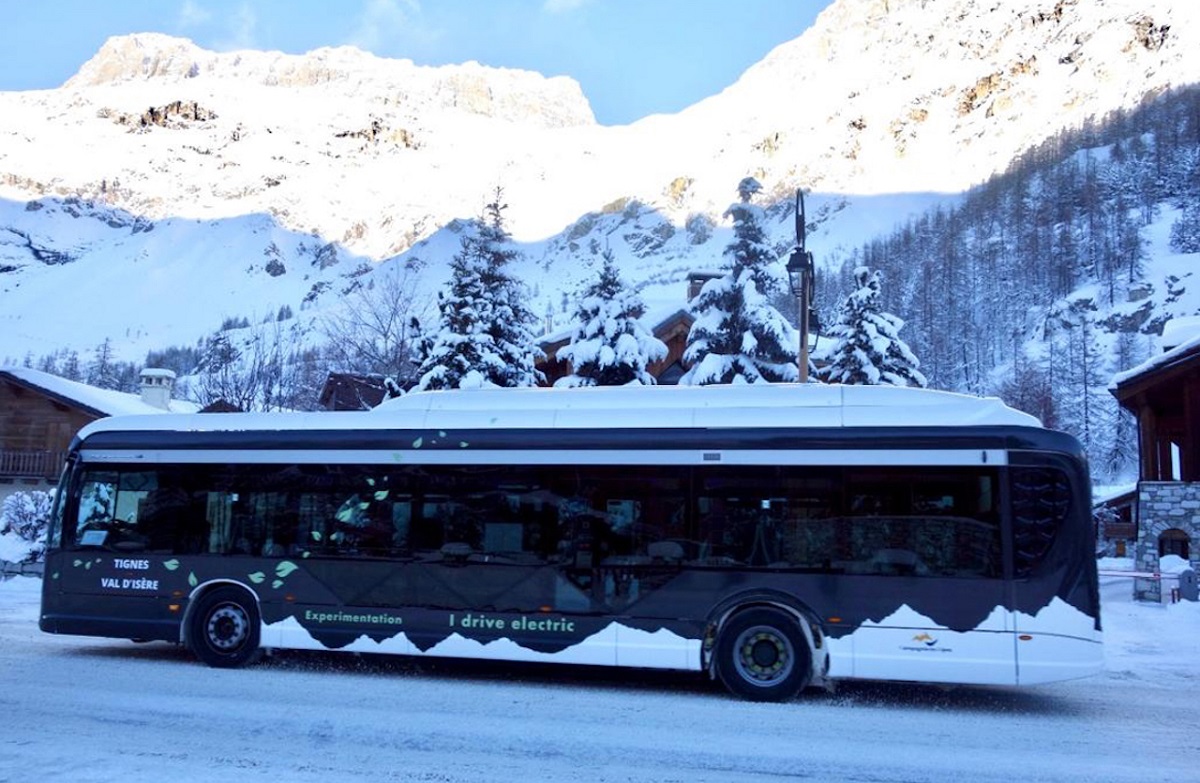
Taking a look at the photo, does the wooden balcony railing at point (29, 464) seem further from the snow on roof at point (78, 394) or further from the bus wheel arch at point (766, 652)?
the bus wheel arch at point (766, 652)

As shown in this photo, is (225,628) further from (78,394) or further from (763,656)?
(78,394)

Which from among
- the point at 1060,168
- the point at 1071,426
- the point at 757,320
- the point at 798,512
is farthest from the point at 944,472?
the point at 1060,168

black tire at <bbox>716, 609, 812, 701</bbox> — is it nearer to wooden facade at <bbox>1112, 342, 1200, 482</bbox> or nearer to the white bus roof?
the white bus roof

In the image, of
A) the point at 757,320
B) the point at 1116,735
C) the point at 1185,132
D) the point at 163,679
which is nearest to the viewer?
the point at 1116,735

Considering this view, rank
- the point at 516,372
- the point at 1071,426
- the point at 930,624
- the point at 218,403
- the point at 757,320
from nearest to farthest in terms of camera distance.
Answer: the point at 930,624 → the point at 757,320 → the point at 516,372 → the point at 218,403 → the point at 1071,426

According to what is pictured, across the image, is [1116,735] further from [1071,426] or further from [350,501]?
[1071,426]

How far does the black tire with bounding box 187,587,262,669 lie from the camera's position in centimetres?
1147

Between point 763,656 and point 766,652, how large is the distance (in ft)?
0.16

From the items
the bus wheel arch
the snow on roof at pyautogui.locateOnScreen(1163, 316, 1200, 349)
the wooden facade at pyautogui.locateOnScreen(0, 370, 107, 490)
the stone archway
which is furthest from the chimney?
the snow on roof at pyautogui.locateOnScreen(1163, 316, 1200, 349)

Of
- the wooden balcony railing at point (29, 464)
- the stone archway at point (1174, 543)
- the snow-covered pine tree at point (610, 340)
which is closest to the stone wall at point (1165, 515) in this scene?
the stone archway at point (1174, 543)

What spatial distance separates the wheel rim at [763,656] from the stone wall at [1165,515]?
15.7 meters

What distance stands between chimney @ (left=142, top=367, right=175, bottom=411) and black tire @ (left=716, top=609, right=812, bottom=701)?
3336 centimetres

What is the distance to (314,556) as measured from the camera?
11.4m

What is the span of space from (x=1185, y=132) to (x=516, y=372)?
540 ft
